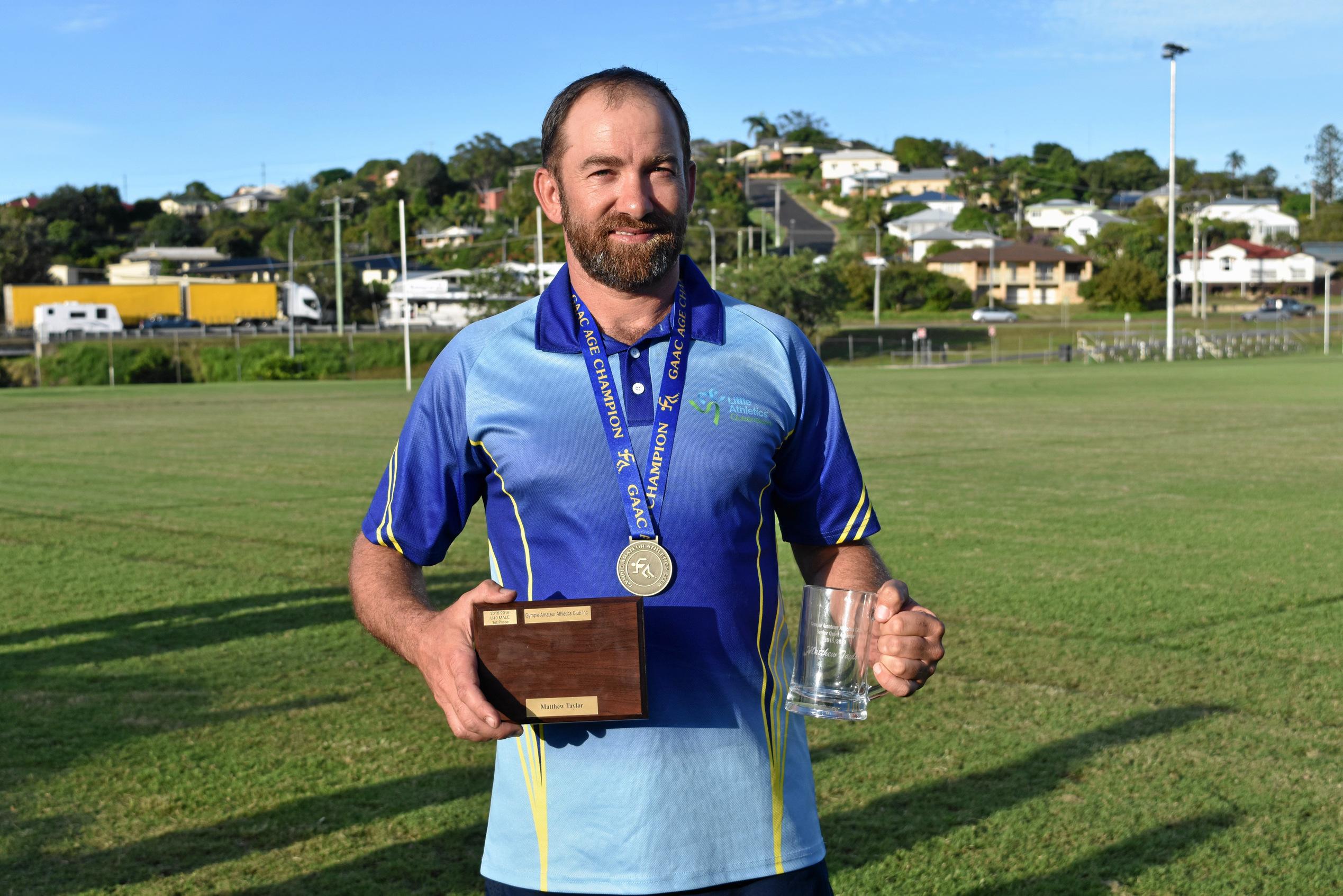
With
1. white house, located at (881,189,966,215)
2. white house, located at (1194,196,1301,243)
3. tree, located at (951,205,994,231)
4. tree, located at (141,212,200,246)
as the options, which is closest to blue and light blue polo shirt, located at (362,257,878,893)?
tree, located at (951,205,994,231)

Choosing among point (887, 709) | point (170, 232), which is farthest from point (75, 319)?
point (170, 232)

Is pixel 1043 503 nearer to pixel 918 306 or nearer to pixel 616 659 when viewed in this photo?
pixel 616 659

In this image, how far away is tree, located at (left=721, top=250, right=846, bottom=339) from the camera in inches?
2736

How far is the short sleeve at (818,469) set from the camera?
104 inches

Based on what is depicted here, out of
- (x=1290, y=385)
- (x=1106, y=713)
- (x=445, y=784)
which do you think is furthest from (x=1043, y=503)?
(x=1290, y=385)

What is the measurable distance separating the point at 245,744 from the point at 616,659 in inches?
195

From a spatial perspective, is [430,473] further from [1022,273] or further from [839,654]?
[1022,273]

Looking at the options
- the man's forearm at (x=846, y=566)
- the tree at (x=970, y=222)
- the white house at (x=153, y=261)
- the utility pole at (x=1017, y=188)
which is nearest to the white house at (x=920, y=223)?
the tree at (x=970, y=222)

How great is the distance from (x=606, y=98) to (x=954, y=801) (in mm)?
3984

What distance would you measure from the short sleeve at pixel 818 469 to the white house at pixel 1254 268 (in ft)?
432

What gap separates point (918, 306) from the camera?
106562 millimetres

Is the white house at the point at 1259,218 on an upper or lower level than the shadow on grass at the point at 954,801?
upper

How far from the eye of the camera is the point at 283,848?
5293 millimetres

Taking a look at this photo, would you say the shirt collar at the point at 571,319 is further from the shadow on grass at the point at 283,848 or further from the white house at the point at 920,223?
the white house at the point at 920,223
